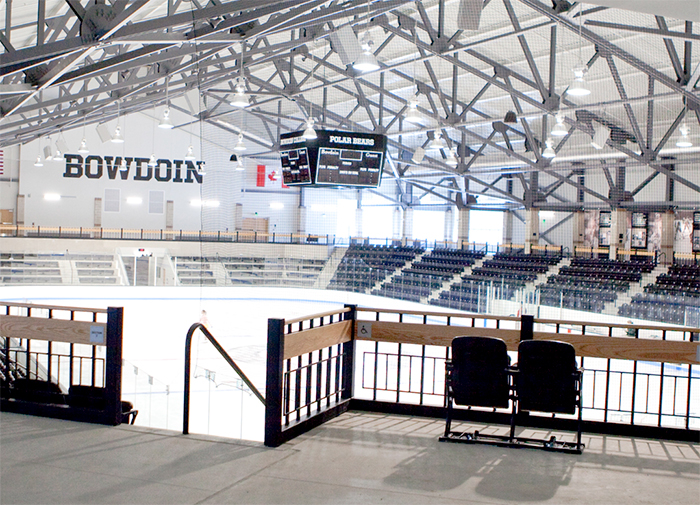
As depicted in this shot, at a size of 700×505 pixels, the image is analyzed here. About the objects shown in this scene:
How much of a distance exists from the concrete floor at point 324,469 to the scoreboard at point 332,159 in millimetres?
2620

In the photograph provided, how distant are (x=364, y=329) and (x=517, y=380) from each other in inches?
49.9

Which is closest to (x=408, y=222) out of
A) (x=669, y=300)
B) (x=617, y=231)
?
(x=617, y=231)

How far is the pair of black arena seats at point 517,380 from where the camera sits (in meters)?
3.88

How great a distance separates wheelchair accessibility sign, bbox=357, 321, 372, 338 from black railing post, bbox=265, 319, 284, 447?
3.52ft

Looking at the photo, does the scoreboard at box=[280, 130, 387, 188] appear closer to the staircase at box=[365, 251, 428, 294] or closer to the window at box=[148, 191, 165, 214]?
the staircase at box=[365, 251, 428, 294]

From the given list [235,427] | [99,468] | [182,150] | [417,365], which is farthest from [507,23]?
[182,150]

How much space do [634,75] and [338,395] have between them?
40.7ft

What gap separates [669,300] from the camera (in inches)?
408

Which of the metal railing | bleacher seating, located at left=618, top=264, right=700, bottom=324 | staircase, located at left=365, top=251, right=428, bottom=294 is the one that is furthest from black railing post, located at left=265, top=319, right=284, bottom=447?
bleacher seating, located at left=618, top=264, right=700, bottom=324

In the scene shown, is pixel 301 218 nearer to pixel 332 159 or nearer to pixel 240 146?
pixel 240 146

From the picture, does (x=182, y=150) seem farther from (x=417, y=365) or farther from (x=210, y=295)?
(x=210, y=295)

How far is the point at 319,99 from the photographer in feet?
56.8

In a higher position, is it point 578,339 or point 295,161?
point 295,161

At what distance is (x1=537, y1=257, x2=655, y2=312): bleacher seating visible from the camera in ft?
37.2
